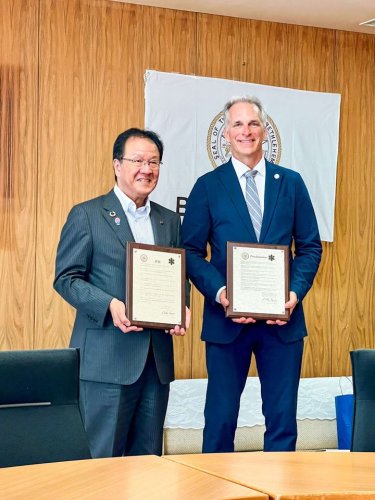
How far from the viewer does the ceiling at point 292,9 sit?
5289 millimetres

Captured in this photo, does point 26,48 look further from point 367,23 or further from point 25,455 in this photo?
point 25,455

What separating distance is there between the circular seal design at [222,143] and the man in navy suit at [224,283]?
1561 millimetres

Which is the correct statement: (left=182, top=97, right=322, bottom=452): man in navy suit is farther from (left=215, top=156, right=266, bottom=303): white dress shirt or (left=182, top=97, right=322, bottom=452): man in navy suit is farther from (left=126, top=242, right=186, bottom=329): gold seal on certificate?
(left=126, top=242, right=186, bottom=329): gold seal on certificate

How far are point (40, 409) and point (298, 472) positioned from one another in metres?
0.72

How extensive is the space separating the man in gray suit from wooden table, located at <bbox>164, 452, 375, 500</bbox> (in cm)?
108

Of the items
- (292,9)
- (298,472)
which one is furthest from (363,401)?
(292,9)

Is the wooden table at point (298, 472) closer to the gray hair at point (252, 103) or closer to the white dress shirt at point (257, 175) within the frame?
the white dress shirt at point (257, 175)

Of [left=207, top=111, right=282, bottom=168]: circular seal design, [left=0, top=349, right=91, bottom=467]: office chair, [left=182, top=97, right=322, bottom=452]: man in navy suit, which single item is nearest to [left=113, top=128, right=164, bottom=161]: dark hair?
[left=182, top=97, right=322, bottom=452]: man in navy suit

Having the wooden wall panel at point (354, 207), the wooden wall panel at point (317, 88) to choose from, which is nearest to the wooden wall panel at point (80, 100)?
the wooden wall panel at point (317, 88)

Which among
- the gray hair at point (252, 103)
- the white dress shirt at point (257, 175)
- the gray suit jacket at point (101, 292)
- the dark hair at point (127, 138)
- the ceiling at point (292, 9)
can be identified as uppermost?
the ceiling at point (292, 9)

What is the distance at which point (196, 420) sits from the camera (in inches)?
201

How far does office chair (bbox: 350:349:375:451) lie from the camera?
257cm

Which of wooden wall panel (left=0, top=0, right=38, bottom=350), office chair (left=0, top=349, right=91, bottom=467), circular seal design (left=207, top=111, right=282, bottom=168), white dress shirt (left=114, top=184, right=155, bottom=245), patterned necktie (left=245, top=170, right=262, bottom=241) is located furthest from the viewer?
circular seal design (left=207, top=111, right=282, bottom=168)

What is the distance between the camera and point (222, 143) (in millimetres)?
5480
